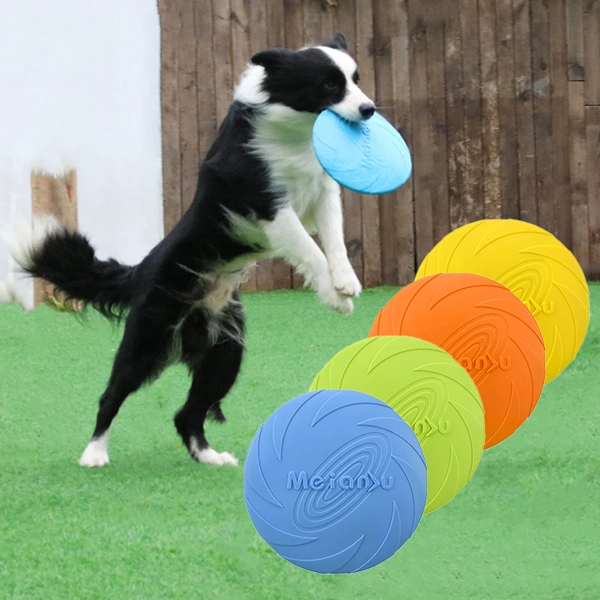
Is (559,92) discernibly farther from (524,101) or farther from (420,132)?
(420,132)

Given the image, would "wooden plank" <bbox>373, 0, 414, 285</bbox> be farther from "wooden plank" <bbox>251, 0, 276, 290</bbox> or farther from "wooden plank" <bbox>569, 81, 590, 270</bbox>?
"wooden plank" <bbox>569, 81, 590, 270</bbox>

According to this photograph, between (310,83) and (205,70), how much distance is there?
4139 mm

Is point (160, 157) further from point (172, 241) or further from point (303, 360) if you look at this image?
point (172, 241)

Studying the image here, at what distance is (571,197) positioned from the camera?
27.3ft

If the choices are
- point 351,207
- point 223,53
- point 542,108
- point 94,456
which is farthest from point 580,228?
point 94,456

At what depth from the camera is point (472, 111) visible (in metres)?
8.16

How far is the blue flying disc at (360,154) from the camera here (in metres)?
3.74

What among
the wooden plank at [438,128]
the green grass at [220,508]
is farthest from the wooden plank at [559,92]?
the green grass at [220,508]

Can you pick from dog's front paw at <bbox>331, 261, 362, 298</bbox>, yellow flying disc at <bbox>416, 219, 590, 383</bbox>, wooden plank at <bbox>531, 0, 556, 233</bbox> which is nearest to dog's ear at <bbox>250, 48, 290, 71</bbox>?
dog's front paw at <bbox>331, 261, 362, 298</bbox>

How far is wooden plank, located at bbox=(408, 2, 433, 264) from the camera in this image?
809 centimetres

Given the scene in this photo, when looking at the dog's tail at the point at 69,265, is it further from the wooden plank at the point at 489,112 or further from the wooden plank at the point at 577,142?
the wooden plank at the point at 577,142

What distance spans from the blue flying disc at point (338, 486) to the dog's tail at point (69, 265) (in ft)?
6.61

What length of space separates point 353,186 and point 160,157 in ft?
14.8

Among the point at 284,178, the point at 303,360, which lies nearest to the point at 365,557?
the point at 284,178
